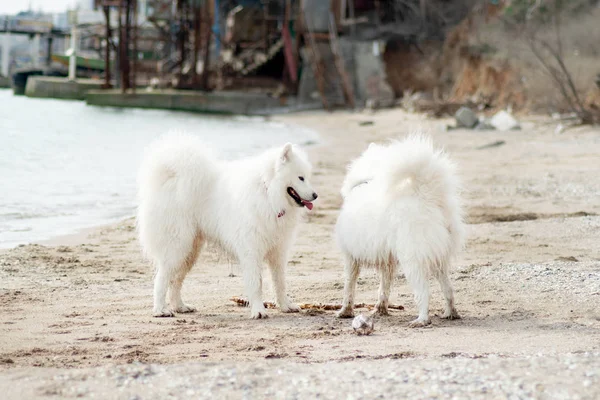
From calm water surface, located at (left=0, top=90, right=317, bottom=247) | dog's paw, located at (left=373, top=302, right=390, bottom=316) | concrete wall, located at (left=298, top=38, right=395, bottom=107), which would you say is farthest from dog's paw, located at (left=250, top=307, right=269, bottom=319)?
concrete wall, located at (left=298, top=38, right=395, bottom=107)

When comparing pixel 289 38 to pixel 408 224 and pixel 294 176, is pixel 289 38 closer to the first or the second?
pixel 294 176

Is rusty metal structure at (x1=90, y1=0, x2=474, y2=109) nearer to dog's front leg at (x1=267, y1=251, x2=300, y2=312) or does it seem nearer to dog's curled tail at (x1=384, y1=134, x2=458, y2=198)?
dog's front leg at (x1=267, y1=251, x2=300, y2=312)

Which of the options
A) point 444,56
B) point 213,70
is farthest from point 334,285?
point 213,70

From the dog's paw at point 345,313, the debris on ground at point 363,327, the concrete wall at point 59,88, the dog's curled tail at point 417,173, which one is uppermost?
the dog's curled tail at point 417,173

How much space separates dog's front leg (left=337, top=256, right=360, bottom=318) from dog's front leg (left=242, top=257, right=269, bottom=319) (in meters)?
0.62

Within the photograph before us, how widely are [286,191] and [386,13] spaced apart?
45133 mm

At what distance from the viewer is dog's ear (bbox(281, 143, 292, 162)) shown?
6613mm

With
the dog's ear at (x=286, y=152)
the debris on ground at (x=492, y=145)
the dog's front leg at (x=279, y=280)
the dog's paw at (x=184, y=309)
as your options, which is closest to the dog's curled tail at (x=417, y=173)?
the dog's ear at (x=286, y=152)

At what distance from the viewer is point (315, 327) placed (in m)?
6.19

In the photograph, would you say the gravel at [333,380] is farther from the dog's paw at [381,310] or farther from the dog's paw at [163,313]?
the dog's paw at [163,313]

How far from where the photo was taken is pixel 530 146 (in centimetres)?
1892

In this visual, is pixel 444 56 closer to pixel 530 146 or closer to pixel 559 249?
pixel 530 146

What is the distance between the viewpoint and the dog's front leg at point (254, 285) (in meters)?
6.71

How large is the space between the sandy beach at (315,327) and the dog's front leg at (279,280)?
0.39 feet
